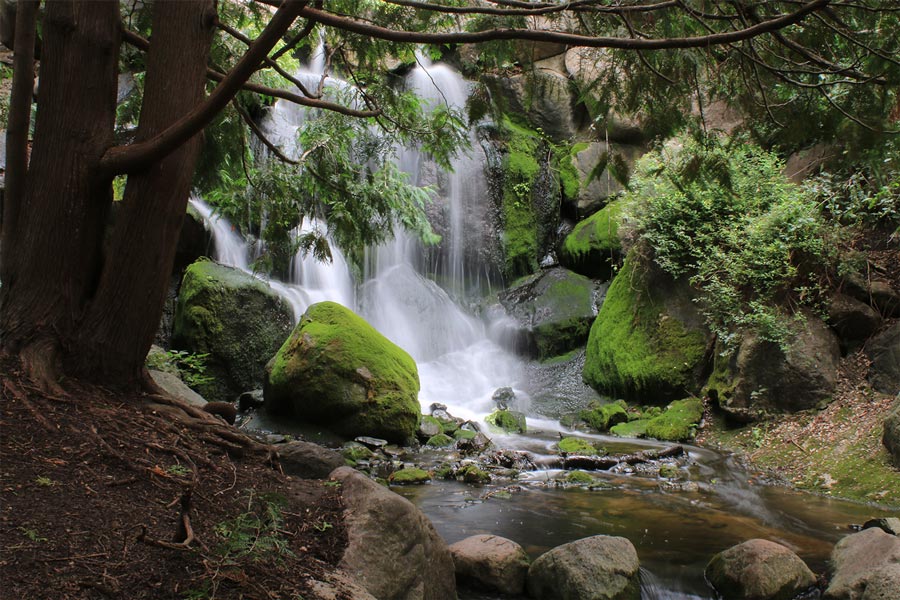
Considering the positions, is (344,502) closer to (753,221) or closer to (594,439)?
(594,439)

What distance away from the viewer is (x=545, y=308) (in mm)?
14906

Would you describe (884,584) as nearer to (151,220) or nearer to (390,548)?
(390,548)

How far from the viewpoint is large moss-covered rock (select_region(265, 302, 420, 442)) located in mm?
8742

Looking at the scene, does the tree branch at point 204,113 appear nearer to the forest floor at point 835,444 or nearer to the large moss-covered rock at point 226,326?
the forest floor at point 835,444

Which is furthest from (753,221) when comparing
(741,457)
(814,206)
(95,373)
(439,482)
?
(95,373)

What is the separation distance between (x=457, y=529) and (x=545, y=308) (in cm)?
969

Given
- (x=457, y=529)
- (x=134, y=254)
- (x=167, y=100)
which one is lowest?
(x=457, y=529)

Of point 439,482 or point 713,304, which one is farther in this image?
point 713,304

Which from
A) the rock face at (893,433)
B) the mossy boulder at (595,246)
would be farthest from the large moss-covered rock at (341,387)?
the mossy boulder at (595,246)

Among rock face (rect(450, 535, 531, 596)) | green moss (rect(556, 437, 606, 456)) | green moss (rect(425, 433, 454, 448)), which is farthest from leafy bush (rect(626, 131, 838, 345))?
rock face (rect(450, 535, 531, 596))

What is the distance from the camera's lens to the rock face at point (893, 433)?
6309 mm

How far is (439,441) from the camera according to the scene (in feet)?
29.7

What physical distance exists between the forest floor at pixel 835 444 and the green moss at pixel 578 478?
213 centimetres

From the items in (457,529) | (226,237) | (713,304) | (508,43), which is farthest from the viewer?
(226,237)
